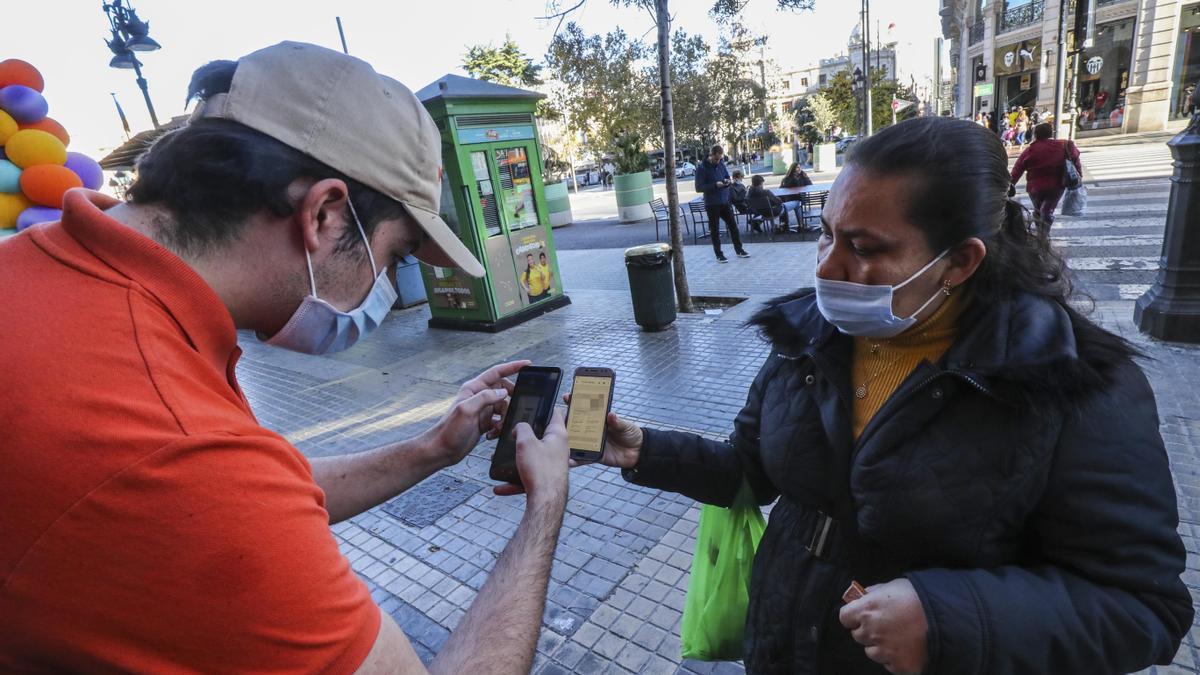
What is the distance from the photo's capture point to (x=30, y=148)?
17.4 feet

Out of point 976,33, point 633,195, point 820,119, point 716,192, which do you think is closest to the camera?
point 716,192

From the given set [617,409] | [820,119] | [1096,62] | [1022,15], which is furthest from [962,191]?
[1022,15]

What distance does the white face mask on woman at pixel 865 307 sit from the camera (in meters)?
1.51

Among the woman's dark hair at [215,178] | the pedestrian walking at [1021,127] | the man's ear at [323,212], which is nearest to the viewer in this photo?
the woman's dark hair at [215,178]

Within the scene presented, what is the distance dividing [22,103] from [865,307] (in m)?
6.95

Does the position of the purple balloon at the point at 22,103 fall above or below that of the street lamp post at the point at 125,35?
below

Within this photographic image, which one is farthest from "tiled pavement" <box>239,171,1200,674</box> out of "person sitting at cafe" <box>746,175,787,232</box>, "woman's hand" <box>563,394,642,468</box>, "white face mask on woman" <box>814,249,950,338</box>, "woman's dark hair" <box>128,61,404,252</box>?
"person sitting at cafe" <box>746,175,787,232</box>

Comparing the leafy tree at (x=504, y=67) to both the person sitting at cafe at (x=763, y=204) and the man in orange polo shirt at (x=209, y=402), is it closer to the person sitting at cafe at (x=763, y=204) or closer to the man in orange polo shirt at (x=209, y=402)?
the person sitting at cafe at (x=763, y=204)

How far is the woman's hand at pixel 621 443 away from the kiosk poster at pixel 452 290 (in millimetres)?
6614

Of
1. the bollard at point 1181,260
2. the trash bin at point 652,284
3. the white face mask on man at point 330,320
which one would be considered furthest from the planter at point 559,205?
the white face mask on man at point 330,320

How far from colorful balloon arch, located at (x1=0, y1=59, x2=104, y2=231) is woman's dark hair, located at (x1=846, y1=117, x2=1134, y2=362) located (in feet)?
21.2

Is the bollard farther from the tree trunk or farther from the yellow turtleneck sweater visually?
the yellow turtleneck sweater

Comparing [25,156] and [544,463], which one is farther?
[25,156]

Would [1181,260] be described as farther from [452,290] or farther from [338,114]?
[452,290]
